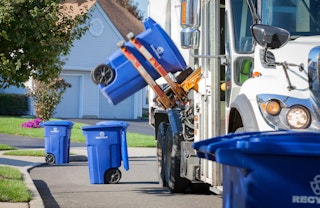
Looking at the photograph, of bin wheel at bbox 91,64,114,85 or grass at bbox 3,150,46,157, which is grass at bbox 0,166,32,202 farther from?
grass at bbox 3,150,46,157

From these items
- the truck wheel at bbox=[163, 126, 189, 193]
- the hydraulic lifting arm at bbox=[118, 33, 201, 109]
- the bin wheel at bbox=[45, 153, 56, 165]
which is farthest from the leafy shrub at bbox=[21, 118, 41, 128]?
the hydraulic lifting arm at bbox=[118, 33, 201, 109]

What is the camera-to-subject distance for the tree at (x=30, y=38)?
39.8ft

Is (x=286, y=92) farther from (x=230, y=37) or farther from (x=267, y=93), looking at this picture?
(x=230, y=37)

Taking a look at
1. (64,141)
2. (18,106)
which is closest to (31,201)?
(64,141)

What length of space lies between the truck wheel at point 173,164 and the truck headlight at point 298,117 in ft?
14.6

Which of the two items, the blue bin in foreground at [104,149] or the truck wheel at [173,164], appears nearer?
the truck wheel at [173,164]

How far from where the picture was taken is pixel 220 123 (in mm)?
10203

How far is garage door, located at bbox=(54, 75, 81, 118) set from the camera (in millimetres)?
47906

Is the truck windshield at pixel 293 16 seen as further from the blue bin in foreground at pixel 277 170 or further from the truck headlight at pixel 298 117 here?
the blue bin in foreground at pixel 277 170

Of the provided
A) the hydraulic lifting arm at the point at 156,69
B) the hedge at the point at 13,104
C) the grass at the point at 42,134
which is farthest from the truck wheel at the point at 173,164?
the hedge at the point at 13,104

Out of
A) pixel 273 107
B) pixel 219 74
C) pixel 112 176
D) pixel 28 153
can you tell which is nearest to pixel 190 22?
pixel 219 74

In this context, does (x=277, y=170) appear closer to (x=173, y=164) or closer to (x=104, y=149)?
(x=173, y=164)

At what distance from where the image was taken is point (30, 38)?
41.0 feet

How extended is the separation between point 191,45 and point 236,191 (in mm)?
4556
